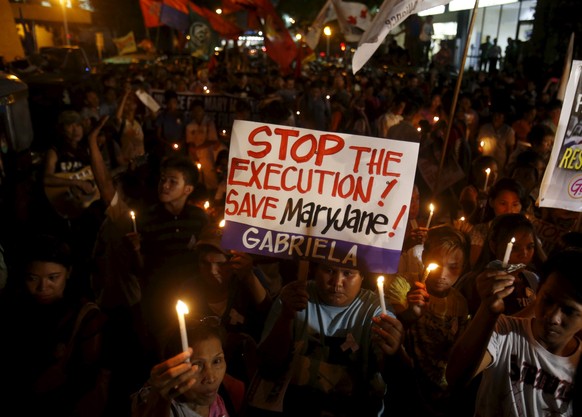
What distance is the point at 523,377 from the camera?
2.33m

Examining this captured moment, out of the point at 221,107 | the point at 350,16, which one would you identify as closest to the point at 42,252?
the point at 221,107

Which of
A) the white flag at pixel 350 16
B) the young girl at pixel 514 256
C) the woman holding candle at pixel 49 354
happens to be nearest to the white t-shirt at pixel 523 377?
the young girl at pixel 514 256

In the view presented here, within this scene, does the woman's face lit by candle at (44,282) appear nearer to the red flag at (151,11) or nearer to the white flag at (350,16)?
the white flag at (350,16)

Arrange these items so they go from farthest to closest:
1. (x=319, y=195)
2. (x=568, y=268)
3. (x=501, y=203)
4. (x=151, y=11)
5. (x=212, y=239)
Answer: (x=151, y=11) → (x=501, y=203) → (x=212, y=239) → (x=319, y=195) → (x=568, y=268)

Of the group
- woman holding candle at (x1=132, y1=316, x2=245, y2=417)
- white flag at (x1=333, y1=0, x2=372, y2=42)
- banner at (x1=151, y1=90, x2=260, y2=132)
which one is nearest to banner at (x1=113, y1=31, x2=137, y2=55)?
white flag at (x1=333, y1=0, x2=372, y2=42)

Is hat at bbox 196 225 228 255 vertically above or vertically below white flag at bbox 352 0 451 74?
below

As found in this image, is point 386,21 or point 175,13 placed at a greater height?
point 175,13

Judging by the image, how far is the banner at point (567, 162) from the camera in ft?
12.4

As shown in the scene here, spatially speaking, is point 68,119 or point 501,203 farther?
point 68,119

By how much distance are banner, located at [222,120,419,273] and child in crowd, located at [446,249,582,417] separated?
0.60 metres

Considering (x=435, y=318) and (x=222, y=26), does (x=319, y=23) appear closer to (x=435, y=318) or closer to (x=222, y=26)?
(x=222, y=26)

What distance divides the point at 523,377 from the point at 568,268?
1.78ft

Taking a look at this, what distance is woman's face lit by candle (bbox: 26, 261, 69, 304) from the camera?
2.99 m

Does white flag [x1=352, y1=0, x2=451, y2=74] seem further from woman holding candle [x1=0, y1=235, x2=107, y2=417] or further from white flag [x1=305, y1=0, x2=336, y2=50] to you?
white flag [x1=305, y1=0, x2=336, y2=50]
